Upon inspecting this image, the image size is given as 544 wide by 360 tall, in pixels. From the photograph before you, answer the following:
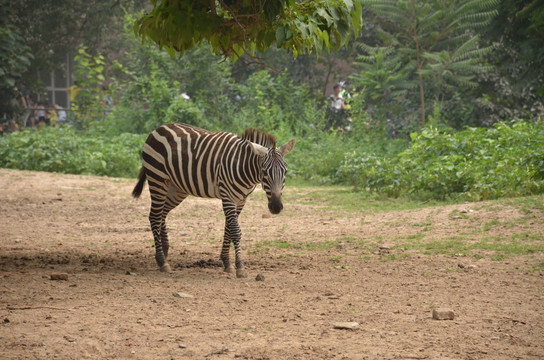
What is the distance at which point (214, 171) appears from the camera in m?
7.43

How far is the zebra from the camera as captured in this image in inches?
275

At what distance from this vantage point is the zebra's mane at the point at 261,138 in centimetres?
719

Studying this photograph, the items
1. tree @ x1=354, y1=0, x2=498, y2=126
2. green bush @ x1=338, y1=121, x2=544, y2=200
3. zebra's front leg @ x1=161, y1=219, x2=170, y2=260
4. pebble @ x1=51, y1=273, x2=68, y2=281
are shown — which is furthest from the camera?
tree @ x1=354, y1=0, x2=498, y2=126

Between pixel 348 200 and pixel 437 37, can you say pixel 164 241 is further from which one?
pixel 437 37

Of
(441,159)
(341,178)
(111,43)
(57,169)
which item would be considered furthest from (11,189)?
(111,43)

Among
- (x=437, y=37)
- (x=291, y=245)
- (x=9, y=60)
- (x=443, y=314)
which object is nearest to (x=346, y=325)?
(x=443, y=314)

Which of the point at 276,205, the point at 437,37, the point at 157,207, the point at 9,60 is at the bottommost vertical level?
the point at 157,207

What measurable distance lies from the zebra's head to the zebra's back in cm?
55

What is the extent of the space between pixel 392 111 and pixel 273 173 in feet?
36.3

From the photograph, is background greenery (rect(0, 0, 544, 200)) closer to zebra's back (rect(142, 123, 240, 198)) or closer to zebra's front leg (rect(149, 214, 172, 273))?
zebra's back (rect(142, 123, 240, 198))

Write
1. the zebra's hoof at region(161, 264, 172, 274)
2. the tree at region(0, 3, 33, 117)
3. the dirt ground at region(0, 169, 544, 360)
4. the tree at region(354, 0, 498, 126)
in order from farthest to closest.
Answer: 1. the tree at region(0, 3, 33, 117)
2. the tree at region(354, 0, 498, 126)
3. the zebra's hoof at region(161, 264, 172, 274)
4. the dirt ground at region(0, 169, 544, 360)

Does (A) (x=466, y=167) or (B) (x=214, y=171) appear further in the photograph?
(A) (x=466, y=167)

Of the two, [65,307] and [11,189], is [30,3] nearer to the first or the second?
[11,189]

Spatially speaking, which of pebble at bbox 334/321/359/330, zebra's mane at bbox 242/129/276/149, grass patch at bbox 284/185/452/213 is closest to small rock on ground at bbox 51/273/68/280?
zebra's mane at bbox 242/129/276/149
